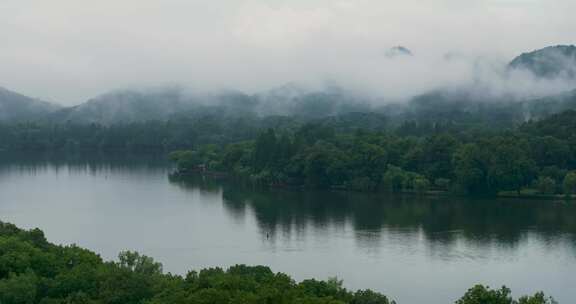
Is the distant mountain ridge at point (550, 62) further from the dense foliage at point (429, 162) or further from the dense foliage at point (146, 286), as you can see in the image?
the dense foliage at point (146, 286)

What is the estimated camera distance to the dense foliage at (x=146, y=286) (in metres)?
12.6

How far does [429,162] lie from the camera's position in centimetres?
3709

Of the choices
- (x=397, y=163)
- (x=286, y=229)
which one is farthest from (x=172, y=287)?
(x=397, y=163)

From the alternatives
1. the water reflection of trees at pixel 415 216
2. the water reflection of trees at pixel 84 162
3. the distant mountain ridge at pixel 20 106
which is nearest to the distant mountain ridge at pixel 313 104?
the distant mountain ridge at pixel 20 106

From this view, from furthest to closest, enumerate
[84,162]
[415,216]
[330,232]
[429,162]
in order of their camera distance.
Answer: [84,162]
[429,162]
[415,216]
[330,232]

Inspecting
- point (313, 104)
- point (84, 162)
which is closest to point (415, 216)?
point (84, 162)

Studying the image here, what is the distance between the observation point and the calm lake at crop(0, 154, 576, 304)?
20.2 meters

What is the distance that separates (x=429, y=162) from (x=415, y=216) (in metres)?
8.89

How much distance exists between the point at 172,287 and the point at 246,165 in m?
29.0

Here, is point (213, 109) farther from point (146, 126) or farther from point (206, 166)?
point (206, 166)

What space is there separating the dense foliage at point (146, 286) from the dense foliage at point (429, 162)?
20.2 meters

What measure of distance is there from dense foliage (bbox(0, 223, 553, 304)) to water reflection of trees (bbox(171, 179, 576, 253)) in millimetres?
9952

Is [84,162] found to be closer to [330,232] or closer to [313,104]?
[330,232]

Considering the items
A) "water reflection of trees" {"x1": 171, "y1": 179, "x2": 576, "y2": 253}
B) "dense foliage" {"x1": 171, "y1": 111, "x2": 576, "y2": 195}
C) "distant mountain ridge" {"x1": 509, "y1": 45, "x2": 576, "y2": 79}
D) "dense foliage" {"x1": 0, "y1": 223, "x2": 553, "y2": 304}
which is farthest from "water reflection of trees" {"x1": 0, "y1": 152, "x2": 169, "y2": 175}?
"distant mountain ridge" {"x1": 509, "y1": 45, "x2": 576, "y2": 79}
